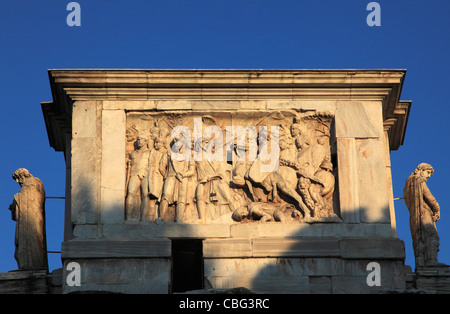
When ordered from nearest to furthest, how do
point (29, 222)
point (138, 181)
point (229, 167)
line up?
point (138, 181) < point (229, 167) < point (29, 222)

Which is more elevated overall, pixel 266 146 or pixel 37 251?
pixel 266 146

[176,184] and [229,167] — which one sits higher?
[229,167]

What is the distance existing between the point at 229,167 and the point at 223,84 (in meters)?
1.47

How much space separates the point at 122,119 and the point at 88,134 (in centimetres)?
66

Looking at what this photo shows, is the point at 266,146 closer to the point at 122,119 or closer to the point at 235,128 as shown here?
the point at 235,128

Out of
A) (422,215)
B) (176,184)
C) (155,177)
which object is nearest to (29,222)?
(155,177)

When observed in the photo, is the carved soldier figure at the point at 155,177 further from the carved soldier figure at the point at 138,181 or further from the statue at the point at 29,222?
the statue at the point at 29,222

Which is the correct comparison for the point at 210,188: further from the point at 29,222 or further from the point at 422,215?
the point at 422,215

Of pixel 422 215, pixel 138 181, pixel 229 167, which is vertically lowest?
pixel 422 215

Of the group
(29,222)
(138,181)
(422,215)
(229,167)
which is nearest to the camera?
(138,181)

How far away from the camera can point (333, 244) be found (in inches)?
722

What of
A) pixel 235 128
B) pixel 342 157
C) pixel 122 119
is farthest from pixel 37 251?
pixel 342 157

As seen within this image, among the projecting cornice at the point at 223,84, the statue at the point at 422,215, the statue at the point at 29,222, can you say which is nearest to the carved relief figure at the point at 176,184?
the projecting cornice at the point at 223,84

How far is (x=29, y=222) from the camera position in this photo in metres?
19.4
